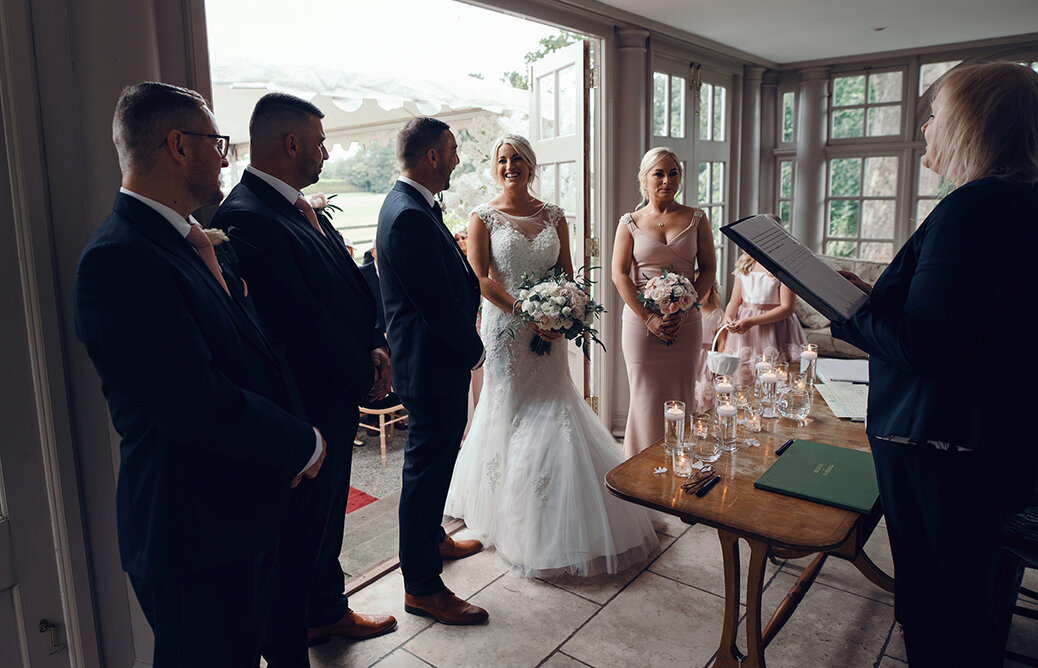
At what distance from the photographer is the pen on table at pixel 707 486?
6.40ft

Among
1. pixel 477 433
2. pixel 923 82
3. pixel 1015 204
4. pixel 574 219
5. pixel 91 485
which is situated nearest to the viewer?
pixel 1015 204

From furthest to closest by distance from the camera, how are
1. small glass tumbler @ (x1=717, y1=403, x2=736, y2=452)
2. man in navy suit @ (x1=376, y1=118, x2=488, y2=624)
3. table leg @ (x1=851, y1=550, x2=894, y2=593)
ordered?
table leg @ (x1=851, y1=550, x2=894, y2=593), man in navy suit @ (x1=376, y1=118, x2=488, y2=624), small glass tumbler @ (x1=717, y1=403, x2=736, y2=452)

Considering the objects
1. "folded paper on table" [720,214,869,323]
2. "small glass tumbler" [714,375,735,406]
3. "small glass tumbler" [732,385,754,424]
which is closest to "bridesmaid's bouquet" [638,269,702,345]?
"small glass tumbler" [732,385,754,424]

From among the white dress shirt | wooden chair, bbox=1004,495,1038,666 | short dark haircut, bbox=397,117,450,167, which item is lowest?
wooden chair, bbox=1004,495,1038,666

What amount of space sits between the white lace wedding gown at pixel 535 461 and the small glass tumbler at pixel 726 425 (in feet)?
3.06

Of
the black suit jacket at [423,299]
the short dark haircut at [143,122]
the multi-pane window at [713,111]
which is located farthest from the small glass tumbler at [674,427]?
the multi-pane window at [713,111]

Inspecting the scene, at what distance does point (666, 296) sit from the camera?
11.5 ft

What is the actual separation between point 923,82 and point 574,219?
4.43 meters

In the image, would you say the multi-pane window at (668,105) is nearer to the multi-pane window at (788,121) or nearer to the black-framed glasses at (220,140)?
the multi-pane window at (788,121)

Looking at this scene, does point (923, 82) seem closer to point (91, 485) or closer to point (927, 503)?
point (927, 503)

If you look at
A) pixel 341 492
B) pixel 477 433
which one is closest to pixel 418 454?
pixel 341 492

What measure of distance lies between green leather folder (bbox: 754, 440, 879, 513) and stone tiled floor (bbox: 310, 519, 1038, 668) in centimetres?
80

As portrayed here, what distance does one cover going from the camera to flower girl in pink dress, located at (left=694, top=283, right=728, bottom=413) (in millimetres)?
4484

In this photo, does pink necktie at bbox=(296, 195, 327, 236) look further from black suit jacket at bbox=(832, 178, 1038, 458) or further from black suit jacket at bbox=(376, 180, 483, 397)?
black suit jacket at bbox=(832, 178, 1038, 458)
